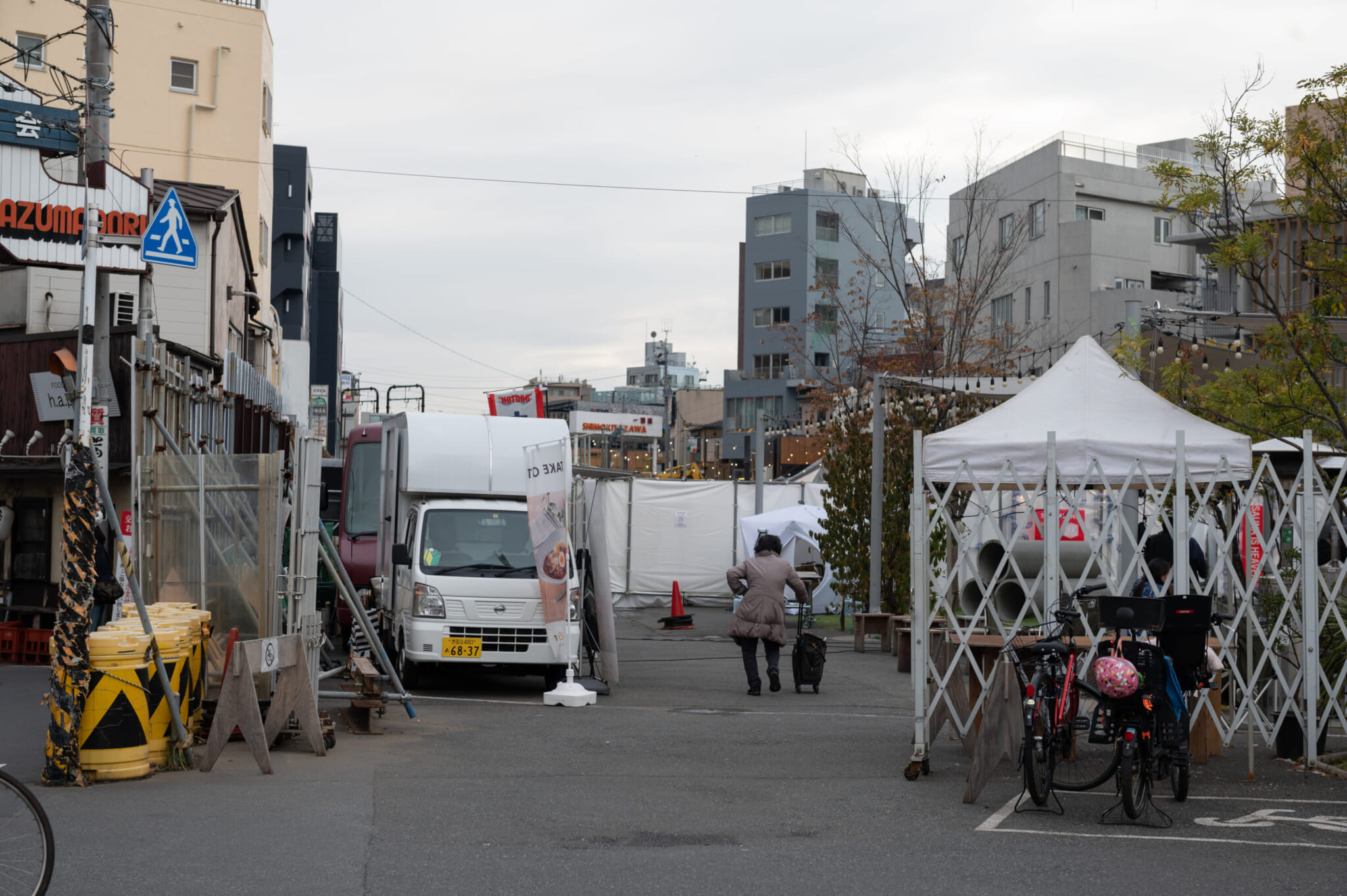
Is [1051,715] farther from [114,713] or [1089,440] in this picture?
[114,713]

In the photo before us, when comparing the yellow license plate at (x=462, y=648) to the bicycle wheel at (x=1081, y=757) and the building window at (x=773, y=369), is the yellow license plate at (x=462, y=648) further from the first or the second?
the building window at (x=773, y=369)

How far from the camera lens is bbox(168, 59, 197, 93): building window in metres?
39.9

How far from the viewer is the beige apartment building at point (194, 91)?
39.1 meters

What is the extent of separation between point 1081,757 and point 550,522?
19.6ft

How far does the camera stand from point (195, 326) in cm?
2356

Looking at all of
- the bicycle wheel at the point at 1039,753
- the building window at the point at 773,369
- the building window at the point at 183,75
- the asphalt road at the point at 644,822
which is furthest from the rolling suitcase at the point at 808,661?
the building window at the point at 773,369

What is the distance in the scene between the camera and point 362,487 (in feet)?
67.7

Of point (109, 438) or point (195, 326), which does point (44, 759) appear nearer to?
point (109, 438)

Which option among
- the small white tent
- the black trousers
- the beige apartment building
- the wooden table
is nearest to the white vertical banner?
the black trousers

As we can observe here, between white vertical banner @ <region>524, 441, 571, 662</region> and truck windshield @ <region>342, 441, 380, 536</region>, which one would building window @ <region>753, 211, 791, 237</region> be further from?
white vertical banner @ <region>524, 441, 571, 662</region>

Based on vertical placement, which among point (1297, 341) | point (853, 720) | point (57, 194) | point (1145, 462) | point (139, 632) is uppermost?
point (57, 194)

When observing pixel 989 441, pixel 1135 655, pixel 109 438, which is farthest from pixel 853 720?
pixel 109 438

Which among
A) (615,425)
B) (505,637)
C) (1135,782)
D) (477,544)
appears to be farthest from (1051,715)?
(615,425)

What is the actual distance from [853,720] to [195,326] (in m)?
15.0
